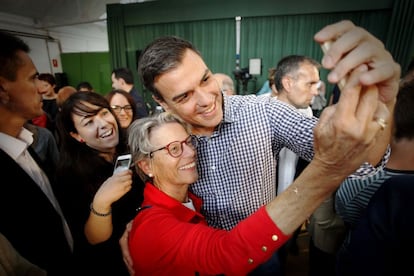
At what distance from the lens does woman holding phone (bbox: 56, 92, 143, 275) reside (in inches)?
43.1

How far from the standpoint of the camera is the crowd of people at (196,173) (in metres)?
0.45

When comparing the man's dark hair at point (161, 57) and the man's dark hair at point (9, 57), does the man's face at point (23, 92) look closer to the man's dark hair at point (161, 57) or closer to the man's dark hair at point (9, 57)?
the man's dark hair at point (9, 57)

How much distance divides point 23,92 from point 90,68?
28.8 feet

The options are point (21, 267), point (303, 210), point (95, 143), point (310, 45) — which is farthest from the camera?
point (310, 45)

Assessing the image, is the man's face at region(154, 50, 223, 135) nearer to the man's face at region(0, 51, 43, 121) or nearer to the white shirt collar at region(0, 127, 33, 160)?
the man's face at region(0, 51, 43, 121)

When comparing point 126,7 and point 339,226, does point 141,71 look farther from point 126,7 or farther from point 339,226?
point 126,7

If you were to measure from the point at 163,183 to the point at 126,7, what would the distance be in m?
7.04

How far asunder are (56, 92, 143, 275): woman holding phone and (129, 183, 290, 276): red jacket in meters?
0.27

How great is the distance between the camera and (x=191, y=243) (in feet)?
2.21

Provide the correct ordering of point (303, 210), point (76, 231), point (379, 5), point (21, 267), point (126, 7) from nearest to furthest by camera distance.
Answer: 1. point (303, 210)
2. point (21, 267)
3. point (76, 231)
4. point (379, 5)
5. point (126, 7)

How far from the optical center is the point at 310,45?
5441 millimetres

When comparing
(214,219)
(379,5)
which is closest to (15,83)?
(214,219)

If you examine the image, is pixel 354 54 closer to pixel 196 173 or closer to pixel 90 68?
pixel 196 173

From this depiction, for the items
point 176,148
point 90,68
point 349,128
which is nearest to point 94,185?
point 176,148
